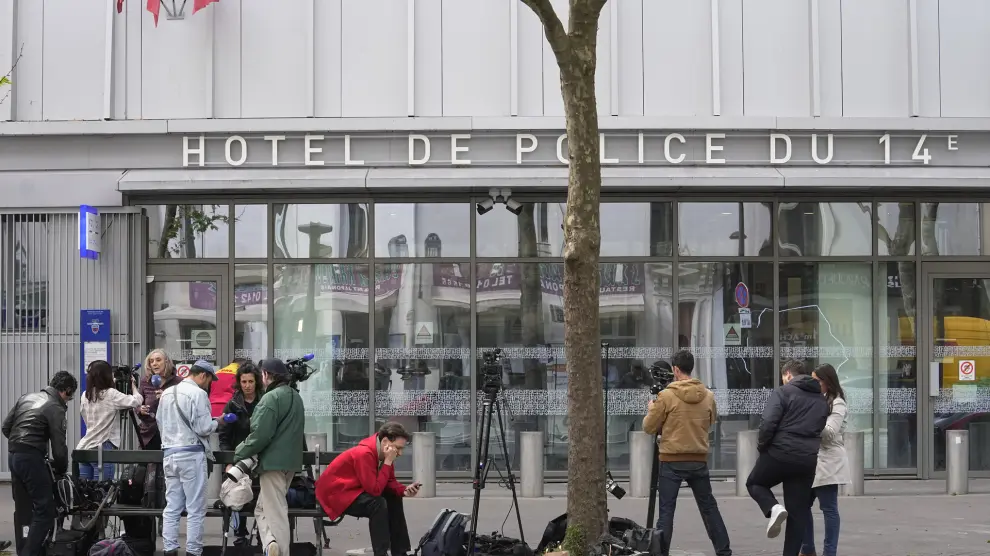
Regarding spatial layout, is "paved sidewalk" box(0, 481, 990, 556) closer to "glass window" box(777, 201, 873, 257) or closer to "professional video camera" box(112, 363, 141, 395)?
"professional video camera" box(112, 363, 141, 395)

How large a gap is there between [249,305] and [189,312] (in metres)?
0.79

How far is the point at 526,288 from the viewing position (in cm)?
1420

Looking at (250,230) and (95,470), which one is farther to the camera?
(250,230)

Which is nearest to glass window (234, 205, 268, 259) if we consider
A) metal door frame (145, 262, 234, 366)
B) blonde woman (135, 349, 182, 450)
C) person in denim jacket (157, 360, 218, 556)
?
metal door frame (145, 262, 234, 366)

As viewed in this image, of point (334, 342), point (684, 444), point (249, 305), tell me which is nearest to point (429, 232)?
point (334, 342)

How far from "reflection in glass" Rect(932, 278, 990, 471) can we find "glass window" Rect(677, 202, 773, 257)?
95.6 inches

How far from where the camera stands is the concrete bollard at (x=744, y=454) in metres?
12.8

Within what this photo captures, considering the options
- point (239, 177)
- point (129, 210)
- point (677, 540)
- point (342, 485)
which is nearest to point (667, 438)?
point (677, 540)

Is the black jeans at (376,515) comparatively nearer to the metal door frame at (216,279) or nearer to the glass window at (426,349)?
the glass window at (426,349)

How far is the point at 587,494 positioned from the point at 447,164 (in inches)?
242

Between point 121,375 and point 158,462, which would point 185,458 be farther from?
point 121,375

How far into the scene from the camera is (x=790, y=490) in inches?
349

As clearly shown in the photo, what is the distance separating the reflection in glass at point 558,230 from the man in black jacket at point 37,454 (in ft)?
20.8

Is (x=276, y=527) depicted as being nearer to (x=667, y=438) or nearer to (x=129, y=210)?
(x=667, y=438)
